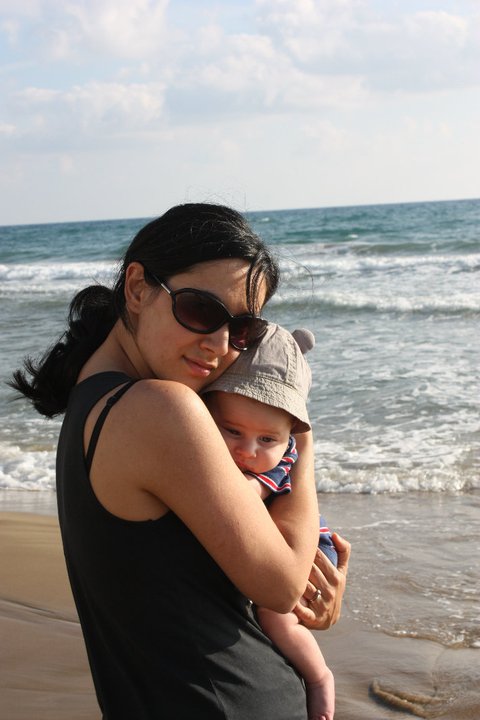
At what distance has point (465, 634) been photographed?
4.09 meters

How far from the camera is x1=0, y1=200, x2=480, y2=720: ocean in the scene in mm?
3840

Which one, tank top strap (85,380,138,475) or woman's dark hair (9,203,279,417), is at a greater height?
woman's dark hair (9,203,279,417)

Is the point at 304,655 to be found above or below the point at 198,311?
below

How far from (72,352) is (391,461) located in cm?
518

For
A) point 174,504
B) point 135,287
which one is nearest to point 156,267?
point 135,287

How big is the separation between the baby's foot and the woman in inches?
6.4

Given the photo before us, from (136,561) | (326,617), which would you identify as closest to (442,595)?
(326,617)

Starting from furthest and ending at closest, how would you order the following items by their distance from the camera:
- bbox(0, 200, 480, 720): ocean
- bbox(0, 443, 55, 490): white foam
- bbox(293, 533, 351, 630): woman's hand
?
bbox(0, 443, 55, 490): white foam, bbox(0, 200, 480, 720): ocean, bbox(293, 533, 351, 630): woman's hand

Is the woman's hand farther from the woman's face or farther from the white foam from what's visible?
the white foam

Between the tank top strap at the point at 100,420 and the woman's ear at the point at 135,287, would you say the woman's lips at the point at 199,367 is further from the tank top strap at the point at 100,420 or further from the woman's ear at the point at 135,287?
the tank top strap at the point at 100,420

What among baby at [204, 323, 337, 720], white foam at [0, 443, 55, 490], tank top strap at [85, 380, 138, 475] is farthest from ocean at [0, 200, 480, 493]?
tank top strap at [85, 380, 138, 475]

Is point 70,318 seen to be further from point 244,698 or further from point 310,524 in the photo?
point 244,698

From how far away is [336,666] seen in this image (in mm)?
3787

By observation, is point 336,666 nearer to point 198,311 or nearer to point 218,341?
point 218,341
